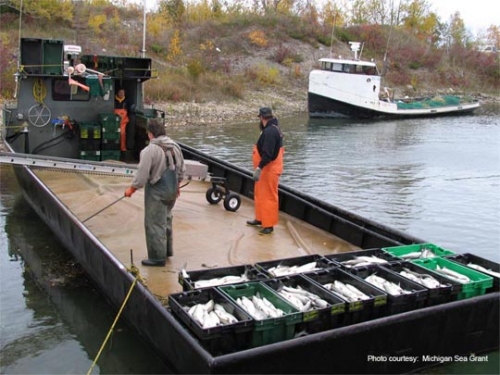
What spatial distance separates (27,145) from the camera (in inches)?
451

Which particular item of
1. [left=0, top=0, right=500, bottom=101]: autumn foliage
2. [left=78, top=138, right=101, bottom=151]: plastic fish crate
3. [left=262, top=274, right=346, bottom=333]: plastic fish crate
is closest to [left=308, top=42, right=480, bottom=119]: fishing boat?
[left=0, top=0, right=500, bottom=101]: autumn foliage

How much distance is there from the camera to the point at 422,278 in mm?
5727

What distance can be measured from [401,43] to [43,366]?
5366cm

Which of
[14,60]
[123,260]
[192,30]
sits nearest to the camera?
[123,260]

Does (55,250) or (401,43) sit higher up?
(401,43)

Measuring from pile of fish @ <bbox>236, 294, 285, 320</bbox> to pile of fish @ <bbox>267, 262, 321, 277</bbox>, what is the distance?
22.1 inches

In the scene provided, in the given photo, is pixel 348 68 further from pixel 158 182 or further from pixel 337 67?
A: pixel 158 182

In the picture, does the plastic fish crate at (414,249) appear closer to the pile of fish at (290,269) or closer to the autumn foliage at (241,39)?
the pile of fish at (290,269)

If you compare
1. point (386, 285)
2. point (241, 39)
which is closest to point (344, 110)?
point (241, 39)

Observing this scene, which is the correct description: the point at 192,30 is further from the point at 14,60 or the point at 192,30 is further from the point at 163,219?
the point at 163,219

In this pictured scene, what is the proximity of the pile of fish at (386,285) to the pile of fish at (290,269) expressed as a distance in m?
0.55

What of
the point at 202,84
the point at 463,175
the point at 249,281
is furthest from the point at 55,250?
the point at 202,84

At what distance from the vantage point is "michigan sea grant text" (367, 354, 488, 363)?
5.00m

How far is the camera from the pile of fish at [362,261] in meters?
6.03
